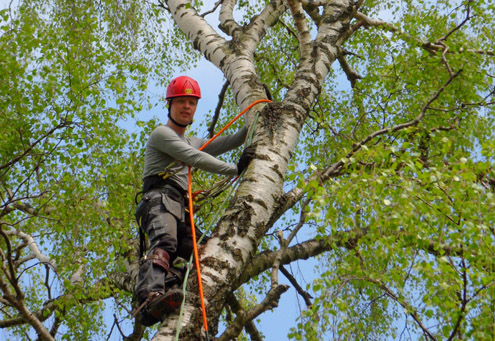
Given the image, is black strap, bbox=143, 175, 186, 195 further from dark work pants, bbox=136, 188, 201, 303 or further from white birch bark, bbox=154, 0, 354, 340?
white birch bark, bbox=154, 0, 354, 340

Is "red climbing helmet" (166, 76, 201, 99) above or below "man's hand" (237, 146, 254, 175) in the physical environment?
above

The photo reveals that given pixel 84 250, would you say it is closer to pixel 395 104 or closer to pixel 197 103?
pixel 197 103

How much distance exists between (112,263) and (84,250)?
498 mm

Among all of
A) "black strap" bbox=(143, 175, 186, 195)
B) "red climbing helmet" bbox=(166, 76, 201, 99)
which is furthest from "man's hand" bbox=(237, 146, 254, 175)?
"red climbing helmet" bbox=(166, 76, 201, 99)

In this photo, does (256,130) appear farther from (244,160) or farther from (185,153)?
(185,153)

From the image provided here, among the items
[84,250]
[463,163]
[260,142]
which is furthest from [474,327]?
[84,250]

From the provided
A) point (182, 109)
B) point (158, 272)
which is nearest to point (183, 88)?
point (182, 109)

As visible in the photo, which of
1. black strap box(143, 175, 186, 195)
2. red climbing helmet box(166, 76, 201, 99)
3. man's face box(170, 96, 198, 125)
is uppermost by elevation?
red climbing helmet box(166, 76, 201, 99)

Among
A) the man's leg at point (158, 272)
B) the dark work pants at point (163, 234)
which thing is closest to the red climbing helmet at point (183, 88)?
the dark work pants at point (163, 234)

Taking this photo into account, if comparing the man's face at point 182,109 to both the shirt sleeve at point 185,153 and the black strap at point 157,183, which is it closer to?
the shirt sleeve at point 185,153

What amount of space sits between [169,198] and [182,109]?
87 centimetres

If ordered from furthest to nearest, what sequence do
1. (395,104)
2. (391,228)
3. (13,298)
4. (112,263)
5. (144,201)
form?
(395,104) → (112,263) → (13,298) → (144,201) → (391,228)

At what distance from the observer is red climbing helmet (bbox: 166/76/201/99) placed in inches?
191

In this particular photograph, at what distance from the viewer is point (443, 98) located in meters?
7.65
